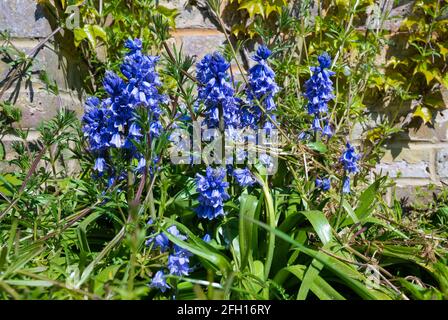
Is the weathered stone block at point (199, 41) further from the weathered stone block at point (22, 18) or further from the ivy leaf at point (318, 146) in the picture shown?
the ivy leaf at point (318, 146)

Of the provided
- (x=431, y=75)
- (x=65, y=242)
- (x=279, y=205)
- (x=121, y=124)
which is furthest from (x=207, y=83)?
(x=431, y=75)

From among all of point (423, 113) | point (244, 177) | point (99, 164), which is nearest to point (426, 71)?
point (423, 113)

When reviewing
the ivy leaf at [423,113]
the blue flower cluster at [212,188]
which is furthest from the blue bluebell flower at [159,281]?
the ivy leaf at [423,113]

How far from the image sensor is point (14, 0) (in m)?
2.48

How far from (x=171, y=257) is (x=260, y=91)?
0.74 m

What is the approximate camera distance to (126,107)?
1.76 m

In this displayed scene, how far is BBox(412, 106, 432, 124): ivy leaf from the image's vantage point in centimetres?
301

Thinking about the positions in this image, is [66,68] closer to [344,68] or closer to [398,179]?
[344,68]

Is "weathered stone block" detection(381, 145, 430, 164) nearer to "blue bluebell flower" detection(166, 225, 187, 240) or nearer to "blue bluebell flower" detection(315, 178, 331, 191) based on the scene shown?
"blue bluebell flower" detection(315, 178, 331, 191)

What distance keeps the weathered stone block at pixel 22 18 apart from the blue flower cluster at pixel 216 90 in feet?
3.42

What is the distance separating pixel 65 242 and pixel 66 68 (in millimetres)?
1122

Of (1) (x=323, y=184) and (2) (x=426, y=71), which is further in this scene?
(2) (x=426, y=71)

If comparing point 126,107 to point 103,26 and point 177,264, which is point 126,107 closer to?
point 177,264

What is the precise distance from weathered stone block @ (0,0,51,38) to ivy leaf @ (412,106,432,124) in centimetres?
214
